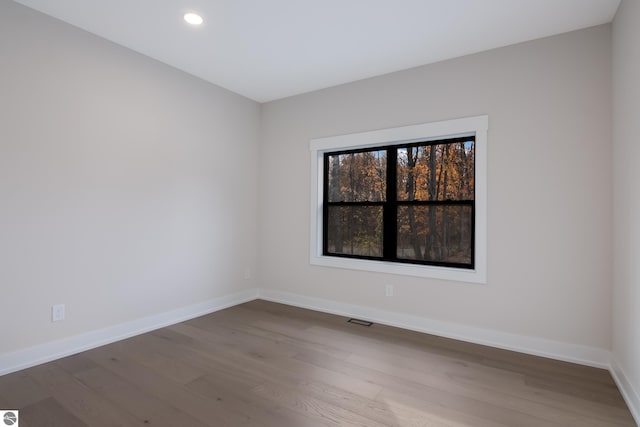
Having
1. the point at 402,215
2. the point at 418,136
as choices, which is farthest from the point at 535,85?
the point at 402,215

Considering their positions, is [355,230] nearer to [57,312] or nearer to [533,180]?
[533,180]

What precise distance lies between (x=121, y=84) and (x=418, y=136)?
2.87 meters

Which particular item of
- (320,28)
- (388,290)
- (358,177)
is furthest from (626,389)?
(320,28)

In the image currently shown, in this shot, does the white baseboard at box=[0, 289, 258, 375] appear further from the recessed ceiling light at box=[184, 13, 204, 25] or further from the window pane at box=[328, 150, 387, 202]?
the recessed ceiling light at box=[184, 13, 204, 25]

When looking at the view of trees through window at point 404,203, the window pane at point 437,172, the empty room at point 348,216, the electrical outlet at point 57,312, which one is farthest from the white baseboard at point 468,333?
the electrical outlet at point 57,312

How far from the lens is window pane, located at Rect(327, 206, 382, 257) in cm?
371

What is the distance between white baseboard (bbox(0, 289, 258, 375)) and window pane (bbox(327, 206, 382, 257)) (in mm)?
1543

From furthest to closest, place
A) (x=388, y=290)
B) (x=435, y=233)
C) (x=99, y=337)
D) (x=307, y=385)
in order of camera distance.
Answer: (x=388, y=290), (x=435, y=233), (x=99, y=337), (x=307, y=385)

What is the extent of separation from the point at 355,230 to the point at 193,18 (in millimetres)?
2609

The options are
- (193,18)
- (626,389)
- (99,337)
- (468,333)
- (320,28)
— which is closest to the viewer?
(626,389)

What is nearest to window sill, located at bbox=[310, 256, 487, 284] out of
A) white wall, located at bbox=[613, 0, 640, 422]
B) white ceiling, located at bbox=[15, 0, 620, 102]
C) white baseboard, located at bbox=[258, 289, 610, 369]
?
white baseboard, located at bbox=[258, 289, 610, 369]

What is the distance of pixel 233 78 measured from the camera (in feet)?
12.0

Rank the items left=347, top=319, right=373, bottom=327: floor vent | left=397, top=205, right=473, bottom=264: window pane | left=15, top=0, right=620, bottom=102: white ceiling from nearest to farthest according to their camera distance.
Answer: left=15, top=0, right=620, bottom=102: white ceiling → left=397, top=205, right=473, bottom=264: window pane → left=347, top=319, right=373, bottom=327: floor vent

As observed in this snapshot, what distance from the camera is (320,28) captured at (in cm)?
264
